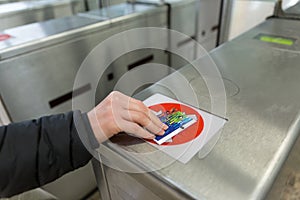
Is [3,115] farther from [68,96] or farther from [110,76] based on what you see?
[110,76]

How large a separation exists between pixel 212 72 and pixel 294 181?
1.06 feet

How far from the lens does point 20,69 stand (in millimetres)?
863

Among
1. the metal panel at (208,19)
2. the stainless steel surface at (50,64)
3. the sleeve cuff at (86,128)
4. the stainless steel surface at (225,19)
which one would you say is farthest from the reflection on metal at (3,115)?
the stainless steel surface at (225,19)

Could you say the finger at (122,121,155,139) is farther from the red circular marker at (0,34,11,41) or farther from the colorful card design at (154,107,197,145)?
the red circular marker at (0,34,11,41)

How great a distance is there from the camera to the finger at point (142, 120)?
42 centimetres

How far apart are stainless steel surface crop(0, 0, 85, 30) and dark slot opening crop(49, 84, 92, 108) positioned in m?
0.85

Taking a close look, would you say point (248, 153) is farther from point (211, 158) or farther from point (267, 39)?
point (267, 39)

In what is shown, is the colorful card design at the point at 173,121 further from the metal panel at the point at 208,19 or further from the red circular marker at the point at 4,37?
the metal panel at the point at 208,19

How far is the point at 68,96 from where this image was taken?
105cm

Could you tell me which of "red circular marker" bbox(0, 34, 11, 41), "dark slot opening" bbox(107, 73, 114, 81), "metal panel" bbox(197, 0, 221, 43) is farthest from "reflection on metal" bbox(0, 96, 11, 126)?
"metal panel" bbox(197, 0, 221, 43)

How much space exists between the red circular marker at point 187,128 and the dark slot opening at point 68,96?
632mm

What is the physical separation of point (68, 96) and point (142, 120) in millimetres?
720

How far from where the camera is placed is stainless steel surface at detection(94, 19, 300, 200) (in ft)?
1.14

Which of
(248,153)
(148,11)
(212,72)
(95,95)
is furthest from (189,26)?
(248,153)
